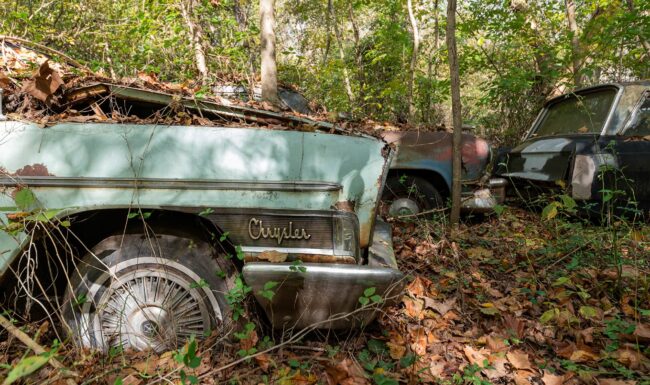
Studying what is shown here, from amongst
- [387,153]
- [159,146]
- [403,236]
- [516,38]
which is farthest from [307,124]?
[516,38]

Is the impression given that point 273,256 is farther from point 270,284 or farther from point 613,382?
point 613,382

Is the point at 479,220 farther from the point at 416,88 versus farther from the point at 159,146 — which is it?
the point at 416,88

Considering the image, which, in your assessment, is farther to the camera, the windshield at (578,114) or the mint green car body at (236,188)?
the windshield at (578,114)

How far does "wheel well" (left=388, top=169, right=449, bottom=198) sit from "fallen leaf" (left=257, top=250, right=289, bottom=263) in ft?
8.42

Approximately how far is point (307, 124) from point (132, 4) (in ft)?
27.7

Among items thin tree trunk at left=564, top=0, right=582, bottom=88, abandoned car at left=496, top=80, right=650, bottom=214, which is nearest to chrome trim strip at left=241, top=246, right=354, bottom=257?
abandoned car at left=496, top=80, right=650, bottom=214

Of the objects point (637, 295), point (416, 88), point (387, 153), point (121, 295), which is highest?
point (416, 88)

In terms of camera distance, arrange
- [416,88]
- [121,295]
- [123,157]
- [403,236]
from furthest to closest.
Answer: [416,88], [403,236], [121,295], [123,157]

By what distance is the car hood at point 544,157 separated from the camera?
4.08m

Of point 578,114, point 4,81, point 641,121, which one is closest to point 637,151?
point 641,121

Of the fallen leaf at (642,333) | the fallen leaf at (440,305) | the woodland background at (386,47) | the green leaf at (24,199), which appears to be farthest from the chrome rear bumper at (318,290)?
the woodland background at (386,47)

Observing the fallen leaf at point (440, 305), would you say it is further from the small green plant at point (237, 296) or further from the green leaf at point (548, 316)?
the small green plant at point (237, 296)

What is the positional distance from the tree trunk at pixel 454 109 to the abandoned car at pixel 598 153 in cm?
58

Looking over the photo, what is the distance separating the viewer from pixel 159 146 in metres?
2.02
